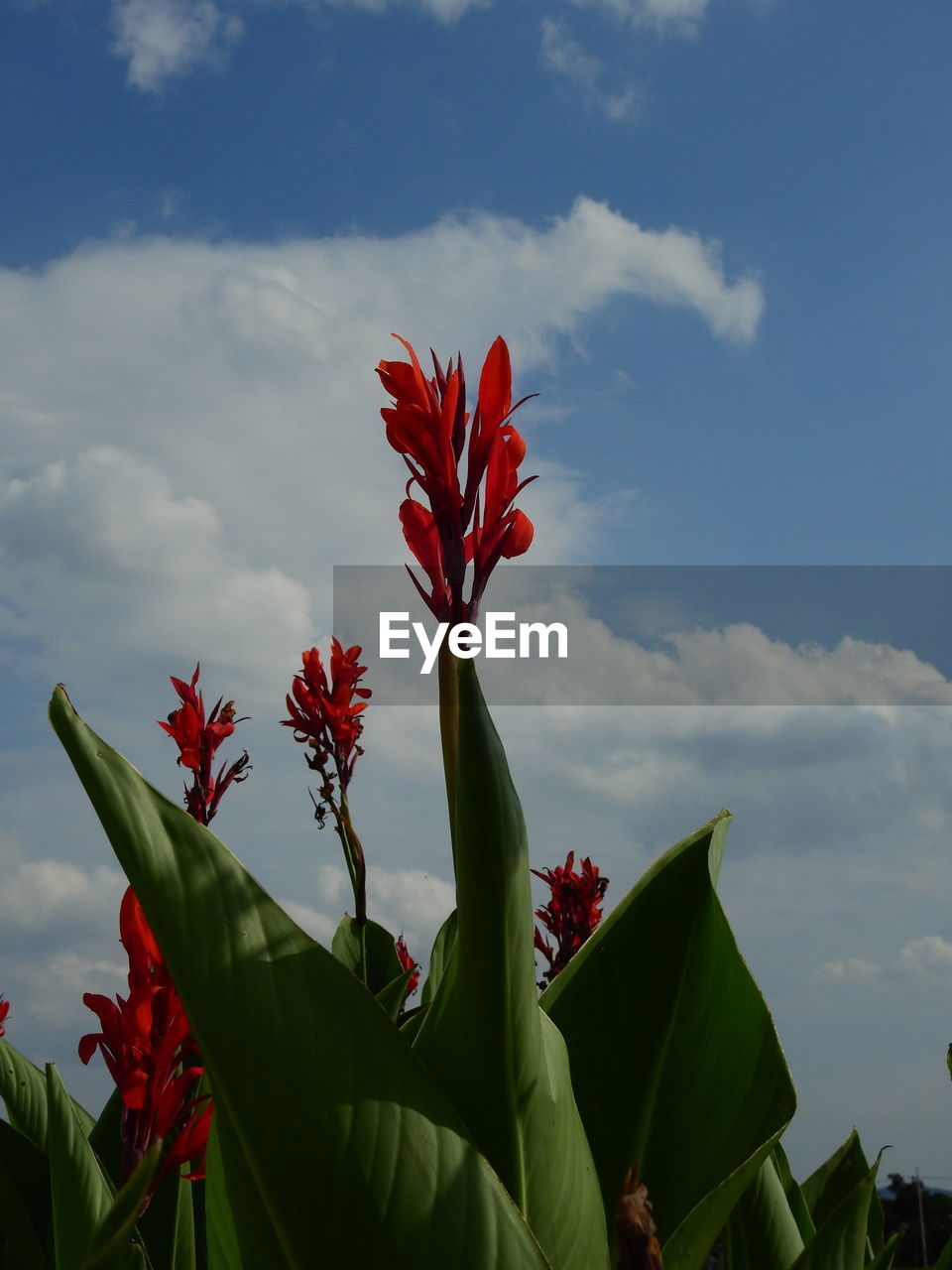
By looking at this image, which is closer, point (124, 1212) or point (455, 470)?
point (124, 1212)

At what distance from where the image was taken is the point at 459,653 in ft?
2.98

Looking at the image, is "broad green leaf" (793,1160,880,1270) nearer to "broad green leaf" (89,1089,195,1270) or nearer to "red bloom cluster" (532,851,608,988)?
"broad green leaf" (89,1089,195,1270)

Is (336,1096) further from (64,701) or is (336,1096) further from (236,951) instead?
(64,701)

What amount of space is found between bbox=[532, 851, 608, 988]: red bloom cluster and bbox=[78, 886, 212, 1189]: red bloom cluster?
88.6 inches

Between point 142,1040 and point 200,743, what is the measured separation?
155cm

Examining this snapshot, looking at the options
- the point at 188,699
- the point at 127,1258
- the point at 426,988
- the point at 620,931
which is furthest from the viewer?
the point at 188,699

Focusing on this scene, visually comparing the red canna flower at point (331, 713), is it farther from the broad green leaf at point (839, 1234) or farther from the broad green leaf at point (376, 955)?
the broad green leaf at point (839, 1234)

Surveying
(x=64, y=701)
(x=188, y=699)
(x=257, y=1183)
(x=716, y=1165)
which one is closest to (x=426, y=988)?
(x=188, y=699)

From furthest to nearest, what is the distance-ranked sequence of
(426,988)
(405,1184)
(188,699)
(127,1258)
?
1. (188,699)
2. (426,988)
3. (127,1258)
4. (405,1184)

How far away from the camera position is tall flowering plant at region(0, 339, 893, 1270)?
826 mm

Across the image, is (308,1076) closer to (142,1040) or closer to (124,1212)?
(124,1212)

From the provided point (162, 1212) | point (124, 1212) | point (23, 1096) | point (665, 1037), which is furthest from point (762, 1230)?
point (23, 1096)

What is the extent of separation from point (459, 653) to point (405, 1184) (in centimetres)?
44

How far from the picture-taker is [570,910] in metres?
3.33
